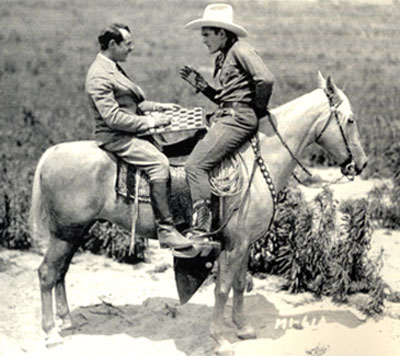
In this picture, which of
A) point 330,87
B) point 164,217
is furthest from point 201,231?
point 330,87

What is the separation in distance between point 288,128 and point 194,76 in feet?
3.18

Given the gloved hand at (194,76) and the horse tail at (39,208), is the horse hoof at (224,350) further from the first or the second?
the gloved hand at (194,76)

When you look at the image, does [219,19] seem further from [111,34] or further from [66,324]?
[66,324]

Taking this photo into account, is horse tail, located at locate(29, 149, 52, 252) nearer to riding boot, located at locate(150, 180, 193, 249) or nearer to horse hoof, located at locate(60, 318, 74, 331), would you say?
horse hoof, located at locate(60, 318, 74, 331)

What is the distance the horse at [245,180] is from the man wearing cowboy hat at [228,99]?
0.82 feet

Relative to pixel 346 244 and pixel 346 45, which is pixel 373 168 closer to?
pixel 346 244

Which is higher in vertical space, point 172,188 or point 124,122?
point 124,122

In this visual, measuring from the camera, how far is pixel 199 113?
5793 millimetres

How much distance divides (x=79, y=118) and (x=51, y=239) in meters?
10.1

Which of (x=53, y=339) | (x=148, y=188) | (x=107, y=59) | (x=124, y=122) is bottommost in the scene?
(x=53, y=339)

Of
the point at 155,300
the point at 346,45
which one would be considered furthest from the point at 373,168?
the point at 346,45

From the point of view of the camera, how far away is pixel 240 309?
6.45m

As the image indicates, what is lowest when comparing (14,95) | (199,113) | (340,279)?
(14,95)

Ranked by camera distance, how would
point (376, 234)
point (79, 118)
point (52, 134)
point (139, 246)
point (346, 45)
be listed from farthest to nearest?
1. point (346, 45)
2. point (79, 118)
3. point (52, 134)
4. point (376, 234)
5. point (139, 246)
